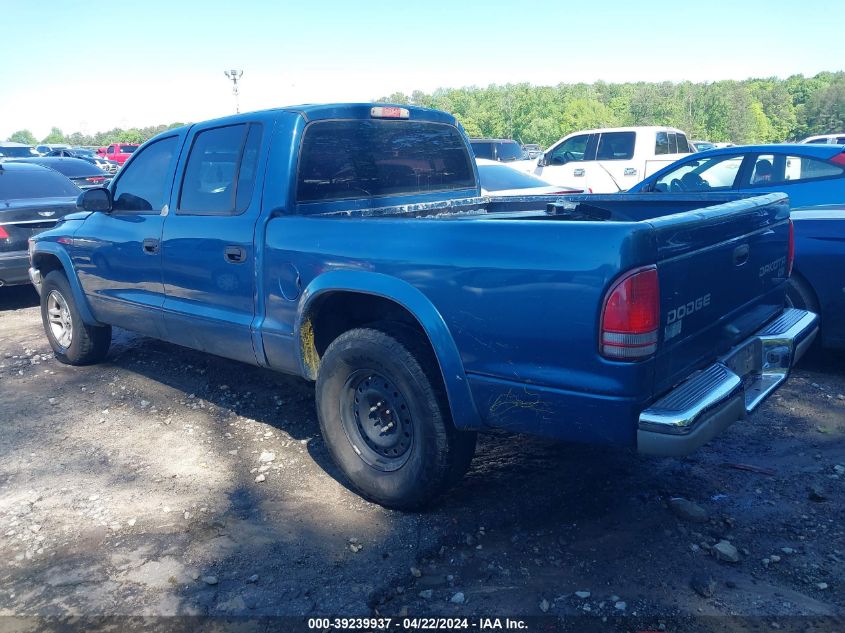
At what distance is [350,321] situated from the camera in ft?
12.8

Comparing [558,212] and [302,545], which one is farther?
[558,212]

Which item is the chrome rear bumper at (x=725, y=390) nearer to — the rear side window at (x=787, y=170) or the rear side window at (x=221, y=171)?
the rear side window at (x=221, y=171)

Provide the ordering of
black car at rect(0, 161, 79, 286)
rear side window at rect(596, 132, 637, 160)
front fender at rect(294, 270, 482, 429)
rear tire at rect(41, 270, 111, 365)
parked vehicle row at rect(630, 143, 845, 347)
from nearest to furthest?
1. front fender at rect(294, 270, 482, 429)
2. parked vehicle row at rect(630, 143, 845, 347)
3. rear tire at rect(41, 270, 111, 365)
4. black car at rect(0, 161, 79, 286)
5. rear side window at rect(596, 132, 637, 160)

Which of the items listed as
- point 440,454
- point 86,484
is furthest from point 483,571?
point 86,484

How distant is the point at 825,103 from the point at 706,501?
75.2 meters

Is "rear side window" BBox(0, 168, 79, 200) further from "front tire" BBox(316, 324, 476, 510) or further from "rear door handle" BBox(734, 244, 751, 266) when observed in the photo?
"rear door handle" BBox(734, 244, 751, 266)

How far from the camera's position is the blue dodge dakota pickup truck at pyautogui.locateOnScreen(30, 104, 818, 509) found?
2684 mm

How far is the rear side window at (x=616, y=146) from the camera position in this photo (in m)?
14.7

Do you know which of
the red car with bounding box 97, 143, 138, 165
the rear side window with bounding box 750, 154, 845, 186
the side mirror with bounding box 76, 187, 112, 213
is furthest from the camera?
the red car with bounding box 97, 143, 138, 165

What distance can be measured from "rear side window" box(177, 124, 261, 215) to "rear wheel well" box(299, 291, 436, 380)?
0.81 meters

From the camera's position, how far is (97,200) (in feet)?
16.2

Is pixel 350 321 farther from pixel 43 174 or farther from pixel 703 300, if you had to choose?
pixel 43 174

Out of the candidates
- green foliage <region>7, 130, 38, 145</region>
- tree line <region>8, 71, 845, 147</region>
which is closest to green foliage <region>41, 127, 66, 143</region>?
green foliage <region>7, 130, 38, 145</region>

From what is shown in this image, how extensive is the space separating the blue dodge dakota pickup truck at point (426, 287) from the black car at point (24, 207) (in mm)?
3391
